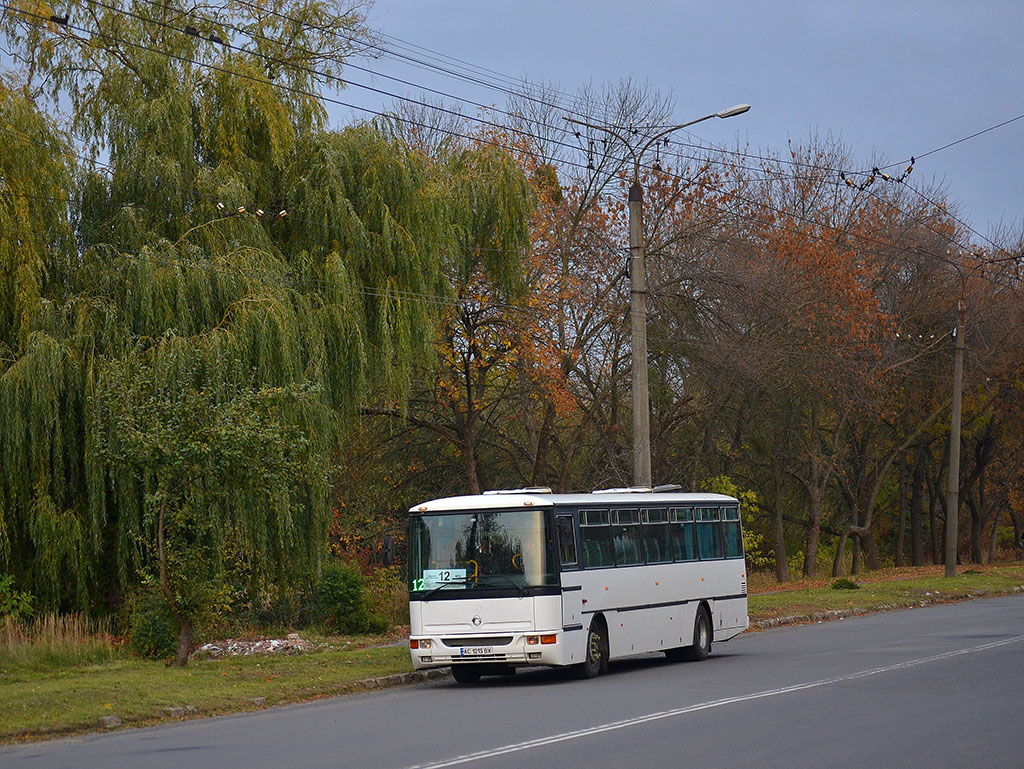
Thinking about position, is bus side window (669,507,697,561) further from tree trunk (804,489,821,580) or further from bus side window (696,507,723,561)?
tree trunk (804,489,821,580)

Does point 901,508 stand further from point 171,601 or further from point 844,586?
point 171,601

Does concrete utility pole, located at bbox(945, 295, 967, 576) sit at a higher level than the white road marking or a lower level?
higher

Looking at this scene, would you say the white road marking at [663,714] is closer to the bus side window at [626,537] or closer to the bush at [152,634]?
the bus side window at [626,537]

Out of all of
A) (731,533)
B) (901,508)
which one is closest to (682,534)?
(731,533)

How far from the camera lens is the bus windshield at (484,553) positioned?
61.0 feet

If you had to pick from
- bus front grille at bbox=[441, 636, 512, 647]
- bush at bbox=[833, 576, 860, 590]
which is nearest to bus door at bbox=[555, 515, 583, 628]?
bus front grille at bbox=[441, 636, 512, 647]

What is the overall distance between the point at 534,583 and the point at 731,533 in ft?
23.1

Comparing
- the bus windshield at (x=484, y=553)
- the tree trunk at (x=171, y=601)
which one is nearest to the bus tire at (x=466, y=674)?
the bus windshield at (x=484, y=553)

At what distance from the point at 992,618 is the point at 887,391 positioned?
1971cm

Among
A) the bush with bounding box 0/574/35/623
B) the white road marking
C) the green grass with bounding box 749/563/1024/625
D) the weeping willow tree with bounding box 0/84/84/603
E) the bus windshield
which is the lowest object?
the green grass with bounding box 749/563/1024/625

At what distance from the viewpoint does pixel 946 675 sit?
16.7 m

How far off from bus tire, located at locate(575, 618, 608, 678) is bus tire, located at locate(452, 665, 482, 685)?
4.96 feet

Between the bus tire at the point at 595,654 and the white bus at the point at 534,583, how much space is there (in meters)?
0.02

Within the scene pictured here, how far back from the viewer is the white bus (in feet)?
60.2
